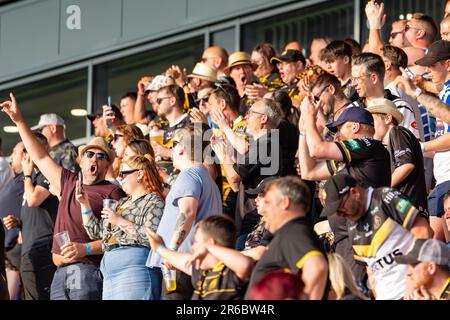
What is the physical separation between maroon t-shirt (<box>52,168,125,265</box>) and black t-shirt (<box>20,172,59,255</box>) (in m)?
1.18

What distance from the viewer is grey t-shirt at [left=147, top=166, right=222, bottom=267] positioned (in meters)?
8.34

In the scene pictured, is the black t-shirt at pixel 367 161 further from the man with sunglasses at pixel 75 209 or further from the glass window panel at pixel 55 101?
the glass window panel at pixel 55 101

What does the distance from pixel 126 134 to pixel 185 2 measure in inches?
228

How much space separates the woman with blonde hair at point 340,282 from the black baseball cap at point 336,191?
2.05ft

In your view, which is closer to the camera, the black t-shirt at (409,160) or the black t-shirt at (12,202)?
the black t-shirt at (409,160)

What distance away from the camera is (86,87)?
17.4 m

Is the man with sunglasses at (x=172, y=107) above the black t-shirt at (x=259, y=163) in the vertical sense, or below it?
above

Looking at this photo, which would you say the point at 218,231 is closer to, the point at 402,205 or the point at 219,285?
the point at 219,285

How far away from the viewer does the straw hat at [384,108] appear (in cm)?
869

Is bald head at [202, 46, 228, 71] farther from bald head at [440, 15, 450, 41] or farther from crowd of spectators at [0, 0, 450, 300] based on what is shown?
bald head at [440, 15, 450, 41]

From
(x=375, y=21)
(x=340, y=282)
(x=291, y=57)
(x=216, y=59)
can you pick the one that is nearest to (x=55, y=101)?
(x=216, y=59)

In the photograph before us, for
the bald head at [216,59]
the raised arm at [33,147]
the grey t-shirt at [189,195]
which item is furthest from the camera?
the bald head at [216,59]

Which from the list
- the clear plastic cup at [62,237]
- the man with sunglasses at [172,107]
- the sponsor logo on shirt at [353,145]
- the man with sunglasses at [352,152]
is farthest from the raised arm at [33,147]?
the sponsor logo on shirt at [353,145]

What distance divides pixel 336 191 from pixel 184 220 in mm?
1581
